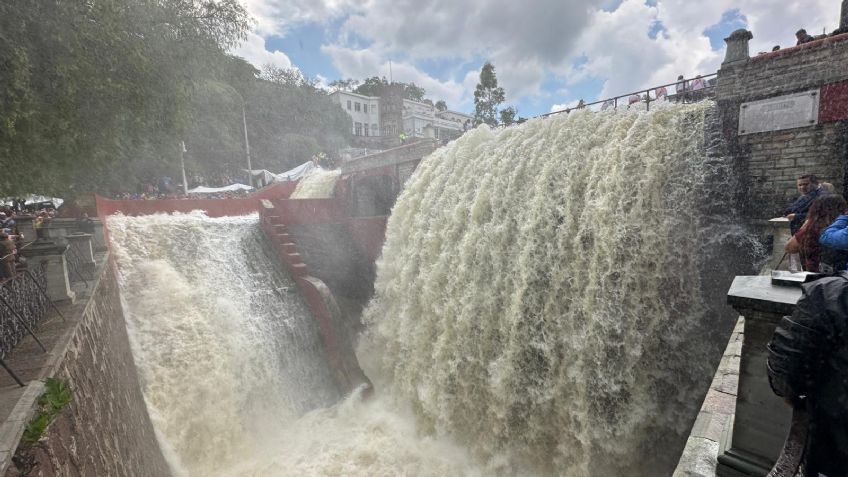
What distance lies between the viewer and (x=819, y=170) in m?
5.30

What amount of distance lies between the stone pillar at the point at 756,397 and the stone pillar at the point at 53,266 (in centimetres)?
750

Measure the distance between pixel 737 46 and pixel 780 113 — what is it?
4.08 ft

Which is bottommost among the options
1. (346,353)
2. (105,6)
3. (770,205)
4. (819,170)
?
(346,353)

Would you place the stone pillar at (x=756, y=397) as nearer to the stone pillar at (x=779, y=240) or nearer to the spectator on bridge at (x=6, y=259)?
the stone pillar at (x=779, y=240)

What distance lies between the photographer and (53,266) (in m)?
5.36

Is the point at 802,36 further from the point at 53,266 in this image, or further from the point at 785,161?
the point at 53,266

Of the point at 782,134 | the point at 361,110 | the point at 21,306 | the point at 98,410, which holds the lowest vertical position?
the point at 98,410

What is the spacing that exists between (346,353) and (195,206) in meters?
7.98

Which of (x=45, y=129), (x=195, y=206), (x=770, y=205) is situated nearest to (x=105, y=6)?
(x=45, y=129)

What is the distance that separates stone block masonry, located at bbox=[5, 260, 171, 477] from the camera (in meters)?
3.41

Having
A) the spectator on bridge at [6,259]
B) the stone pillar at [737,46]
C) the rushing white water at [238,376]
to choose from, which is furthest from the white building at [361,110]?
the stone pillar at [737,46]

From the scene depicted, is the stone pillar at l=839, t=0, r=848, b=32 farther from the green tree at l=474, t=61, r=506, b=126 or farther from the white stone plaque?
the green tree at l=474, t=61, r=506, b=126

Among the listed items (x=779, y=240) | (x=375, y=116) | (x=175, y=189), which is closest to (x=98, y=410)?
(x=779, y=240)

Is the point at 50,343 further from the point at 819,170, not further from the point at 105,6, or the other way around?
the point at 819,170
